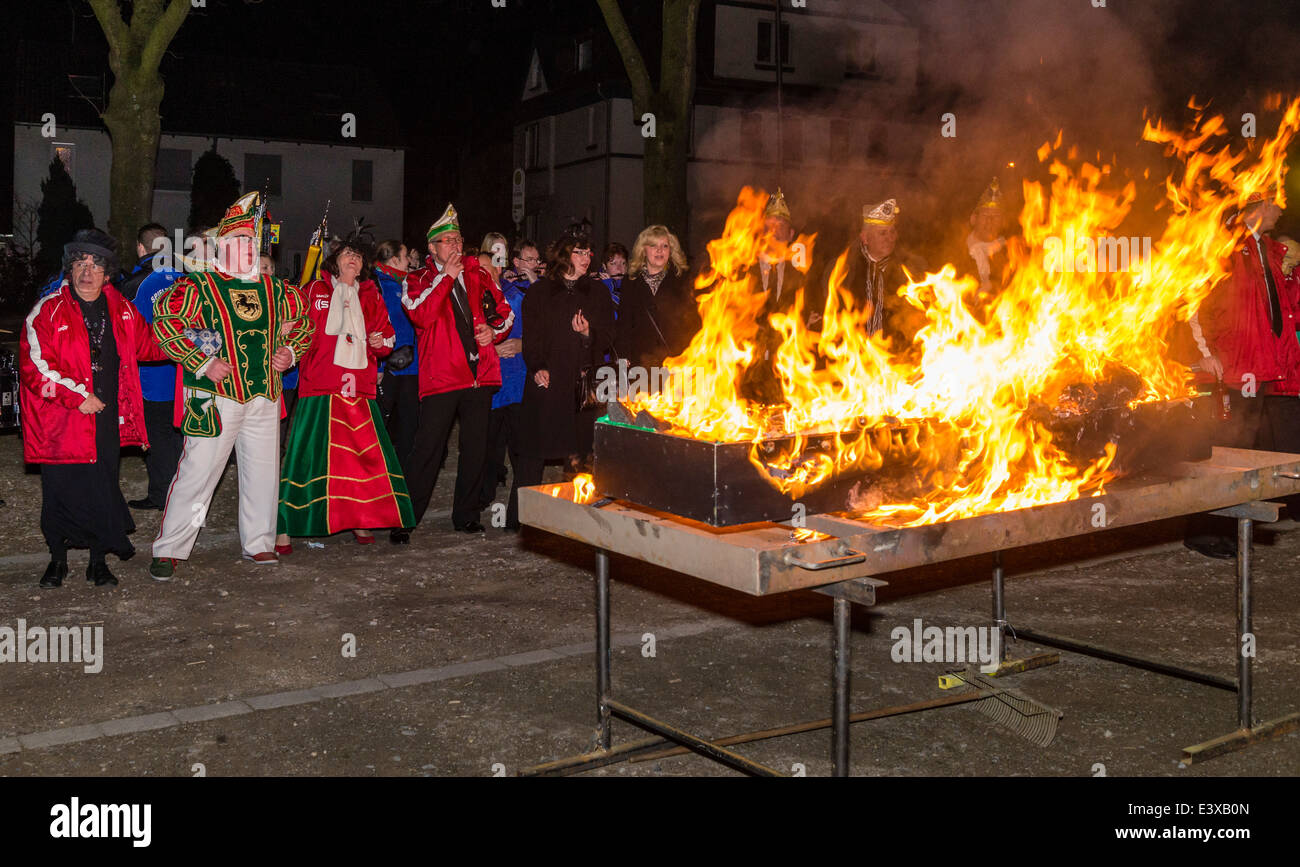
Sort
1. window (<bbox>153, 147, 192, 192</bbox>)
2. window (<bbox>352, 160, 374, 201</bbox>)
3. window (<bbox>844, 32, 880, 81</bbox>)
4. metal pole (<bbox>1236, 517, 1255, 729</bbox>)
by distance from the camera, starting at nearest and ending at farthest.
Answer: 1. metal pole (<bbox>1236, 517, 1255, 729</bbox>)
2. window (<bbox>844, 32, 880, 81</bbox>)
3. window (<bbox>153, 147, 192, 192</bbox>)
4. window (<bbox>352, 160, 374, 201</bbox>)

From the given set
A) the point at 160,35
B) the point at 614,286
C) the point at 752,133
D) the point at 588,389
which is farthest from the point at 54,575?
the point at 752,133

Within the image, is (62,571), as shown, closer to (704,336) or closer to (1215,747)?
(704,336)

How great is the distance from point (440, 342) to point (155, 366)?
252 centimetres

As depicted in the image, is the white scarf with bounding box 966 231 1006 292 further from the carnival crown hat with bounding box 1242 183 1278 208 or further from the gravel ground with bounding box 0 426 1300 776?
the gravel ground with bounding box 0 426 1300 776

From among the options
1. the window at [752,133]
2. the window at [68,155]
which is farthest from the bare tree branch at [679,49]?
the window at [68,155]

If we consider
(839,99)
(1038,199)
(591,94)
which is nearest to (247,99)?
(591,94)

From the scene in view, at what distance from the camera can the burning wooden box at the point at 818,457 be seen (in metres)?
3.58

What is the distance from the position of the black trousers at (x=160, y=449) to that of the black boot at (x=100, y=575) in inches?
A: 93.4

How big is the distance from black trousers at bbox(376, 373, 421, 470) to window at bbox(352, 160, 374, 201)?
42.0 m

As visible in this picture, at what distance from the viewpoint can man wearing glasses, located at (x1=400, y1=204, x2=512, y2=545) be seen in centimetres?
823

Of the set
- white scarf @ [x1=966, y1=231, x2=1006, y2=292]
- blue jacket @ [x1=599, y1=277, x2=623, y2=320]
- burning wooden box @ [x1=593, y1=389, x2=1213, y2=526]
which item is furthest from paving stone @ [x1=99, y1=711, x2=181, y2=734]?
white scarf @ [x1=966, y1=231, x2=1006, y2=292]

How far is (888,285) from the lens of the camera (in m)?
7.20

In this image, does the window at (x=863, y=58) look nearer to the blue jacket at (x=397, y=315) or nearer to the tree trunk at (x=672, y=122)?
the tree trunk at (x=672, y=122)

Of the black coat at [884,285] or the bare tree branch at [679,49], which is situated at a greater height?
the bare tree branch at [679,49]
